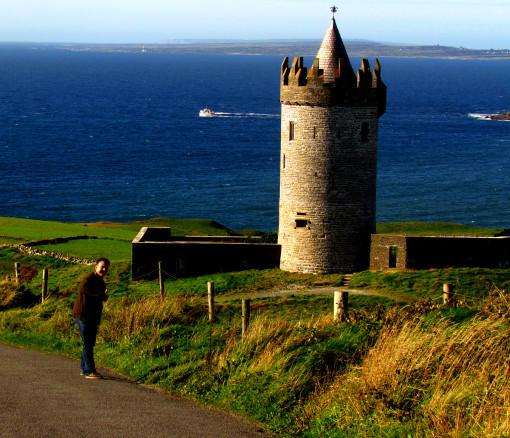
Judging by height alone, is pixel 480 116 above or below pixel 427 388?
below

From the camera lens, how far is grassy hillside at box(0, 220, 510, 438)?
34.8ft

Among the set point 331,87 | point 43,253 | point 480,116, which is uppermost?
point 331,87

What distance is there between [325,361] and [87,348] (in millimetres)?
3662

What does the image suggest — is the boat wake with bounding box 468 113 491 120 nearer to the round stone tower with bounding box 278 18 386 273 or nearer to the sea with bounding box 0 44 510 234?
the sea with bounding box 0 44 510 234

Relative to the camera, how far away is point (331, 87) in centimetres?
2938

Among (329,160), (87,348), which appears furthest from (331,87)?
(87,348)

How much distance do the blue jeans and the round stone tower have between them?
55.9 ft

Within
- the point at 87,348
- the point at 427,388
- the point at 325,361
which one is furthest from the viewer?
the point at 87,348

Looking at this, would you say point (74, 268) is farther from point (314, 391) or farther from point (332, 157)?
point (314, 391)

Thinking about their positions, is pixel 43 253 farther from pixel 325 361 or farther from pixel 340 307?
pixel 325 361

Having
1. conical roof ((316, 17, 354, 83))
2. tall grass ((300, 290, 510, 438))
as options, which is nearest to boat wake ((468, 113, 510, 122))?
conical roof ((316, 17, 354, 83))

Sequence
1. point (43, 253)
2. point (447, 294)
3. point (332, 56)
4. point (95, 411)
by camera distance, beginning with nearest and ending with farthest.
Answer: point (95, 411), point (447, 294), point (332, 56), point (43, 253)

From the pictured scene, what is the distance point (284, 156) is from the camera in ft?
99.4

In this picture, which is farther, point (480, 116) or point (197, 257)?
point (480, 116)
